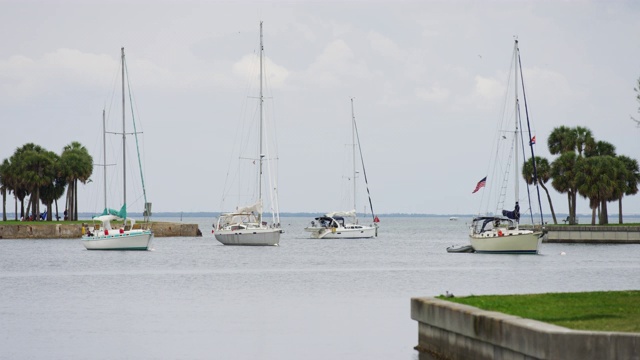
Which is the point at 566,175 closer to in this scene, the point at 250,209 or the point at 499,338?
the point at 250,209

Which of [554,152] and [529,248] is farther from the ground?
[554,152]

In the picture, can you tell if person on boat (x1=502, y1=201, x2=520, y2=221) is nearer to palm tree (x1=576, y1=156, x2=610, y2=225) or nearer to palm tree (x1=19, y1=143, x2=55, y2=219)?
palm tree (x1=576, y1=156, x2=610, y2=225)

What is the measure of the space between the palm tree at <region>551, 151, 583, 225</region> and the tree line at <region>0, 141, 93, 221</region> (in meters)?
53.4

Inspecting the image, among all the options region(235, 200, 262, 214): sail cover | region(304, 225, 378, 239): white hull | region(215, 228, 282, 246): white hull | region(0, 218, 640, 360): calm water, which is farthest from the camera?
region(304, 225, 378, 239): white hull

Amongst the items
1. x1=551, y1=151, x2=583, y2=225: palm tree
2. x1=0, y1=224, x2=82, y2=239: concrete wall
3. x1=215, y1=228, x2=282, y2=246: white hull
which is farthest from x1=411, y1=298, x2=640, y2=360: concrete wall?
x1=0, y1=224, x2=82, y2=239: concrete wall

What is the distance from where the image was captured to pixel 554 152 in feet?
395

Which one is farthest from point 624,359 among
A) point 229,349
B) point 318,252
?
point 318,252

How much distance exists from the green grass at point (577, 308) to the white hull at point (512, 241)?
49.4 m

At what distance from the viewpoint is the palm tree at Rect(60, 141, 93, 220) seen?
124m

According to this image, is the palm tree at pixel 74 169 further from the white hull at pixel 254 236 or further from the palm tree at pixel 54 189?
the white hull at pixel 254 236

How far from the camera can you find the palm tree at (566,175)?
368 ft

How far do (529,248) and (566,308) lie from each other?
5389 centimetres

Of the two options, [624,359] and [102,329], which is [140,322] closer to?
[102,329]

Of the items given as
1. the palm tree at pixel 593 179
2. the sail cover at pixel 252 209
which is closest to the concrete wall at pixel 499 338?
the sail cover at pixel 252 209
